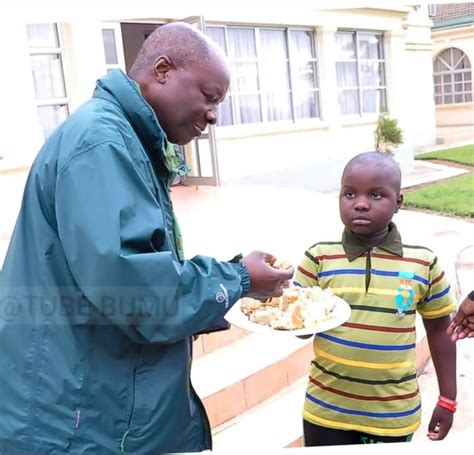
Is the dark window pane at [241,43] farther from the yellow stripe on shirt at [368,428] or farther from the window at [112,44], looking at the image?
the yellow stripe on shirt at [368,428]

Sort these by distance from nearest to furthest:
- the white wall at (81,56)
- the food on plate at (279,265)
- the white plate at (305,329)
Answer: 1. the food on plate at (279,265)
2. the white plate at (305,329)
3. the white wall at (81,56)

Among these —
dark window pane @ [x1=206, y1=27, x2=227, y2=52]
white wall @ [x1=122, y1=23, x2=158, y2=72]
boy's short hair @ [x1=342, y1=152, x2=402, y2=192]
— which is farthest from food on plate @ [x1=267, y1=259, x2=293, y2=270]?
dark window pane @ [x1=206, y1=27, x2=227, y2=52]

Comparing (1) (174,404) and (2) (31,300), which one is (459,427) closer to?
(1) (174,404)

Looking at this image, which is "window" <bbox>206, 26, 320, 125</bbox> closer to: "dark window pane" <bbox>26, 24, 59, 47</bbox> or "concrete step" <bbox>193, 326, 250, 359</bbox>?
"dark window pane" <bbox>26, 24, 59, 47</bbox>

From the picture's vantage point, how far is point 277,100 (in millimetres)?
10281

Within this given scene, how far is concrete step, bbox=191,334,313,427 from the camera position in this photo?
268cm

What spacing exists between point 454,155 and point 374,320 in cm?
1333

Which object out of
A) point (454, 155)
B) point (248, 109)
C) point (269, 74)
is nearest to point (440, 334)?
point (248, 109)

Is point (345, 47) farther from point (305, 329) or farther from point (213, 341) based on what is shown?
point (305, 329)

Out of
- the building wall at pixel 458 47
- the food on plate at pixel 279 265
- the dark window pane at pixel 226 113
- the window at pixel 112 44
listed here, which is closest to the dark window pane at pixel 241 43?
the dark window pane at pixel 226 113

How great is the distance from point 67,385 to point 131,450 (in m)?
0.20

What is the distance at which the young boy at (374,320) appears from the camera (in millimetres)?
1735

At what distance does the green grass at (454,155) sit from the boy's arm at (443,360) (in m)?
12.1

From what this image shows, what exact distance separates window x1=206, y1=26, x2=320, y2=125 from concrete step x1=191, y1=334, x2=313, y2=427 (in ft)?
21.8
